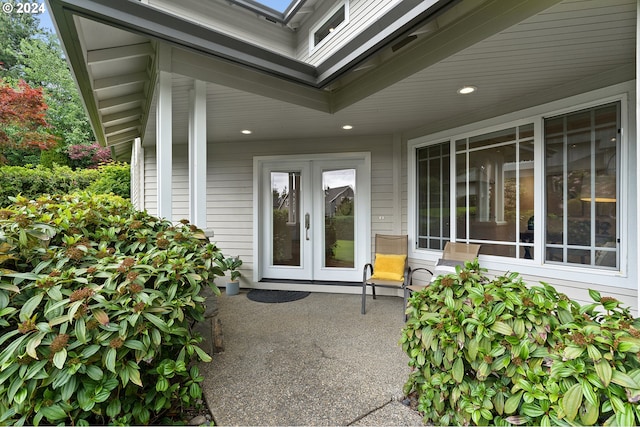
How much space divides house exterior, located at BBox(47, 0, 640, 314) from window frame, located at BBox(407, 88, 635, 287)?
0.6 inches

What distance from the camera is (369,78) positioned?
2971 millimetres

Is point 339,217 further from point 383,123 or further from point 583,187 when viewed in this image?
point 583,187

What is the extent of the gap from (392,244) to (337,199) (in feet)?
4.02

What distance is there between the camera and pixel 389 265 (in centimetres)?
415

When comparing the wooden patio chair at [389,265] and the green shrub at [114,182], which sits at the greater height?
the green shrub at [114,182]

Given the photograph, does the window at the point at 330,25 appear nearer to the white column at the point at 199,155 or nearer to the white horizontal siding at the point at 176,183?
the white column at the point at 199,155

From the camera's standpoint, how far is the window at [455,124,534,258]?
124 inches

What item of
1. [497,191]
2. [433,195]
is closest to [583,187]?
[497,191]

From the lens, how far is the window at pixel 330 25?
13.0ft

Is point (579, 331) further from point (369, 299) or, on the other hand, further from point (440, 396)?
point (369, 299)

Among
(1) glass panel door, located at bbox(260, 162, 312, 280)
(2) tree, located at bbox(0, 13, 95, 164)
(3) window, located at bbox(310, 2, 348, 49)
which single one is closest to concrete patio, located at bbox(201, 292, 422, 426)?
(1) glass panel door, located at bbox(260, 162, 312, 280)

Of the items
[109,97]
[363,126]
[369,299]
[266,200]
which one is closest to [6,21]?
[109,97]

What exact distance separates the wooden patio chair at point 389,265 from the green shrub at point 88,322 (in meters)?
2.58

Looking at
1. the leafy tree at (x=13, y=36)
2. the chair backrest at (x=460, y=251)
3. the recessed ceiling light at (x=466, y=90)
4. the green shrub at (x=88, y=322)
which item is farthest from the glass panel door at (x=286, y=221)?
the leafy tree at (x=13, y=36)
